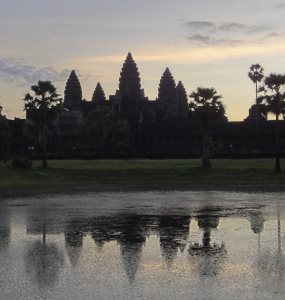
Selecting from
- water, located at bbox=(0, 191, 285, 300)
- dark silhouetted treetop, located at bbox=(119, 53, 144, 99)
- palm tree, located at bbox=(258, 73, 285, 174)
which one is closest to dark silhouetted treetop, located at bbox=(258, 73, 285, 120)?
palm tree, located at bbox=(258, 73, 285, 174)

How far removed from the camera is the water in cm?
949

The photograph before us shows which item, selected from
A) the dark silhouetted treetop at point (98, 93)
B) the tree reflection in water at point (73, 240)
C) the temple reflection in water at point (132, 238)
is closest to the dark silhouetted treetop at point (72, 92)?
the dark silhouetted treetop at point (98, 93)

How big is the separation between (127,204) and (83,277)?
14717mm

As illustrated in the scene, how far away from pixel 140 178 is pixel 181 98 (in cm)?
11219

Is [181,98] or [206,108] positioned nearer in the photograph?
[206,108]

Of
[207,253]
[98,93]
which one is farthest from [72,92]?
[207,253]

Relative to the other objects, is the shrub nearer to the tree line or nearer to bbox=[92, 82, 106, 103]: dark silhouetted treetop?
the tree line

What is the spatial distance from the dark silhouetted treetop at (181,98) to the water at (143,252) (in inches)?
4999

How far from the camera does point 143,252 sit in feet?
42.5

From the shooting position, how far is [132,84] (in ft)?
457

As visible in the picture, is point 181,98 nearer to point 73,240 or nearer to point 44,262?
point 73,240

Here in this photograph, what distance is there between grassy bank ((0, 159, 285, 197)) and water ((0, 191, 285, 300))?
12.7m

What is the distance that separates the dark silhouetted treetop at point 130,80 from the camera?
139 metres

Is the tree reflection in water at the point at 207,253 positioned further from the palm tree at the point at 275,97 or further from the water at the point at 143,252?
the palm tree at the point at 275,97
